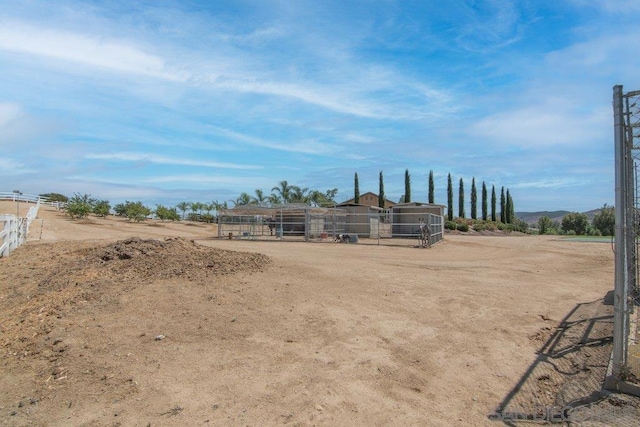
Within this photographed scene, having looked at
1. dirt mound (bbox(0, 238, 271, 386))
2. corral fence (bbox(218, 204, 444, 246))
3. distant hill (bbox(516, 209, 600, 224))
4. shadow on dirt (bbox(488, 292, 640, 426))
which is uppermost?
distant hill (bbox(516, 209, 600, 224))

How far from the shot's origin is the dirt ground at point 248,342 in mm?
3986

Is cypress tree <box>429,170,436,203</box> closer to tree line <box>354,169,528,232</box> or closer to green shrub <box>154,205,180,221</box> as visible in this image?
tree line <box>354,169,528,232</box>

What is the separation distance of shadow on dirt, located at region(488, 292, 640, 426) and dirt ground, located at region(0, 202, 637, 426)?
15 centimetres

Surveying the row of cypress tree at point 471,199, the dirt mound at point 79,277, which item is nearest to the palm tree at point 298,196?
the row of cypress tree at point 471,199

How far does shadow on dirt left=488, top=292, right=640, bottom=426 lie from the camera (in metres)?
3.84

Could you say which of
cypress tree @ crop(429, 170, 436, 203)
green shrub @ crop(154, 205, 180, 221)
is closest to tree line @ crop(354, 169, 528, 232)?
cypress tree @ crop(429, 170, 436, 203)

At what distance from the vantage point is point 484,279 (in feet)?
35.4

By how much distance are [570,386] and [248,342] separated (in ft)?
12.5

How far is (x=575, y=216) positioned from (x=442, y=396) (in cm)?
6149

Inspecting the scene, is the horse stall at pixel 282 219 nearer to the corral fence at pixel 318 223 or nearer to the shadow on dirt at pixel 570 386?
the corral fence at pixel 318 223

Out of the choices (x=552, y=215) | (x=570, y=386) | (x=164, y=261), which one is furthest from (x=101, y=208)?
(x=552, y=215)

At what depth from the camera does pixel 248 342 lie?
5.45m

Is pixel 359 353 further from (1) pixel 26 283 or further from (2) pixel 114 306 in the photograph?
(1) pixel 26 283

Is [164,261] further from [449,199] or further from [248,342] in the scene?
[449,199]
